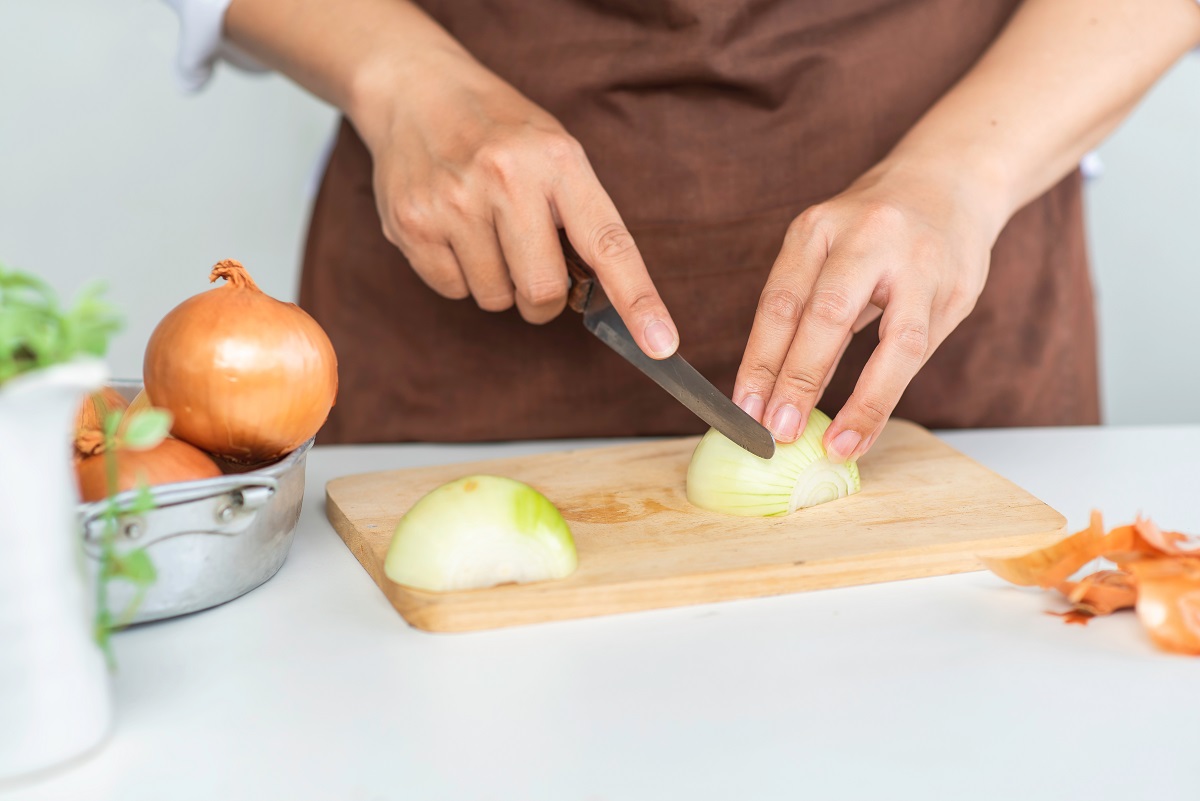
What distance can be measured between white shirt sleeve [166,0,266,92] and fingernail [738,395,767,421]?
2.33ft

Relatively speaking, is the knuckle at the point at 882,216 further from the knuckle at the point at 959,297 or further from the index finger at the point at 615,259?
the index finger at the point at 615,259

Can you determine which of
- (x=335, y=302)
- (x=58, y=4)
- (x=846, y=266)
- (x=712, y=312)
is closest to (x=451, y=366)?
(x=335, y=302)

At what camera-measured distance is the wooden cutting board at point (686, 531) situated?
0.75 m

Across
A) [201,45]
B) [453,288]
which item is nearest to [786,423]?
[453,288]

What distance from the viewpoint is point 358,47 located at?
1.10 metres

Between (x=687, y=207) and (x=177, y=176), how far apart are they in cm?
125

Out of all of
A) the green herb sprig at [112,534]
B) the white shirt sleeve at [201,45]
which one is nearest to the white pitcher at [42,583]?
the green herb sprig at [112,534]

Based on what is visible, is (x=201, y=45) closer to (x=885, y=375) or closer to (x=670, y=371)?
(x=670, y=371)

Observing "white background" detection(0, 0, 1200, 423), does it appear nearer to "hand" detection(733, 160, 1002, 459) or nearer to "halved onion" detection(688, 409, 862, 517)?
"hand" detection(733, 160, 1002, 459)

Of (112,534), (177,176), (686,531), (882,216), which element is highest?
A: (882,216)

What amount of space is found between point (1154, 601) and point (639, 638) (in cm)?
32

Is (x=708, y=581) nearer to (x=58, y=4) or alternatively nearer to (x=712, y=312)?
(x=712, y=312)

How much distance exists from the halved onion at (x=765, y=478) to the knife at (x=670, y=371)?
11 mm

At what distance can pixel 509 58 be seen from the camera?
1194 mm
